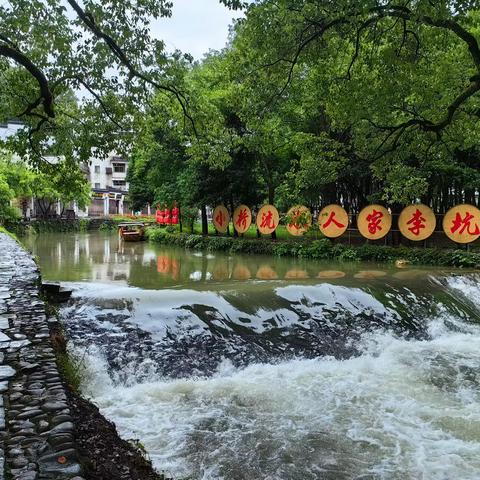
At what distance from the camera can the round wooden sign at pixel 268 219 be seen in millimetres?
21891

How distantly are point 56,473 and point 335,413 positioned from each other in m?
4.32

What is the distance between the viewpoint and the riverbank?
291cm

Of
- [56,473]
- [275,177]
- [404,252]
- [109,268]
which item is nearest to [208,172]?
[275,177]

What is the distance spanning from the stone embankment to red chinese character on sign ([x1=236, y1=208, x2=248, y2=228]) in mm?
17065

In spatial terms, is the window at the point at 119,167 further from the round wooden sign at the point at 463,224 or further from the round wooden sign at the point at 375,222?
the round wooden sign at the point at 463,224

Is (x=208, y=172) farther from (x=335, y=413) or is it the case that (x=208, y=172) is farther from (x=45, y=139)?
(x=335, y=413)

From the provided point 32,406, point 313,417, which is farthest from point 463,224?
point 32,406

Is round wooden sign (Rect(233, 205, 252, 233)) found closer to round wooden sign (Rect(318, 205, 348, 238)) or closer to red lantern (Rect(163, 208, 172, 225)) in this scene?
round wooden sign (Rect(318, 205, 348, 238))

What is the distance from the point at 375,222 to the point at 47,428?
1721 centimetres

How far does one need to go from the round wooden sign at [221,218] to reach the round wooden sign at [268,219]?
2.48 meters

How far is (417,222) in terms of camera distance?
1802 cm

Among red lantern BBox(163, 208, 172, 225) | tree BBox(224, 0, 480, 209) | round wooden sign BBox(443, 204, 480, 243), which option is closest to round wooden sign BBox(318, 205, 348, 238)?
round wooden sign BBox(443, 204, 480, 243)

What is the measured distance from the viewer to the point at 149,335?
849cm

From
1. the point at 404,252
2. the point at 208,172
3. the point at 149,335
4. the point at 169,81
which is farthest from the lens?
the point at 208,172
